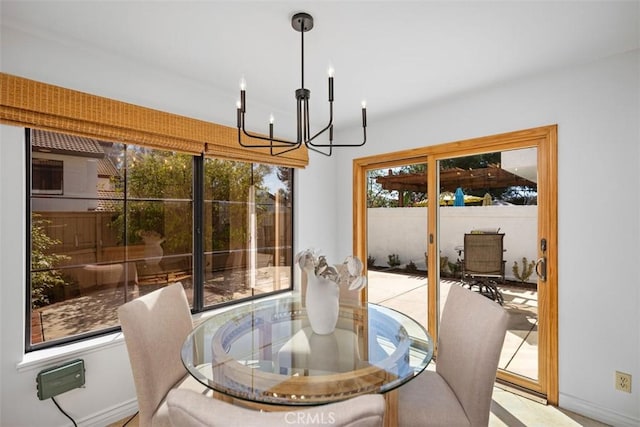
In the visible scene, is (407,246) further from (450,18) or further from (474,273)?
(450,18)

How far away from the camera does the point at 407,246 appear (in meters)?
3.42

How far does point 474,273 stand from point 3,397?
11.1ft

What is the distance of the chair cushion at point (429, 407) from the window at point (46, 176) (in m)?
2.37

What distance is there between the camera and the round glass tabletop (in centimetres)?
127

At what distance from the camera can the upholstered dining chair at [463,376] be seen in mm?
1442

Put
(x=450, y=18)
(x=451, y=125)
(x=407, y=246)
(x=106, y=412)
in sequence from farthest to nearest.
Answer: (x=407, y=246), (x=451, y=125), (x=106, y=412), (x=450, y=18)

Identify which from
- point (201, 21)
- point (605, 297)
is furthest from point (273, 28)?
point (605, 297)

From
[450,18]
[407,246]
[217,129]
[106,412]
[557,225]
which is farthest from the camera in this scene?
[407,246]

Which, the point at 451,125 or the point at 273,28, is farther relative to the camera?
the point at 451,125

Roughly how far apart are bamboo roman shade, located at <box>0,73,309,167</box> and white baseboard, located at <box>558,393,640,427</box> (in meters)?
3.12

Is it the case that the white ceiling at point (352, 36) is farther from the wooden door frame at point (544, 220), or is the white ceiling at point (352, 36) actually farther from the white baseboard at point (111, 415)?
the white baseboard at point (111, 415)

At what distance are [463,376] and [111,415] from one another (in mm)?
2177

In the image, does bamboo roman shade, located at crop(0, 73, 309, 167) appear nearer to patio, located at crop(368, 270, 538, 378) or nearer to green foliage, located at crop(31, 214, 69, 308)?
green foliage, located at crop(31, 214, 69, 308)

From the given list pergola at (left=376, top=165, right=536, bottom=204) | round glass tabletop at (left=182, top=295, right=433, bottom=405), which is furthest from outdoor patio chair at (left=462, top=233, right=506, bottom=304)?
round glass tabletop at (left=182, top=295, right=433, bottom=405)
